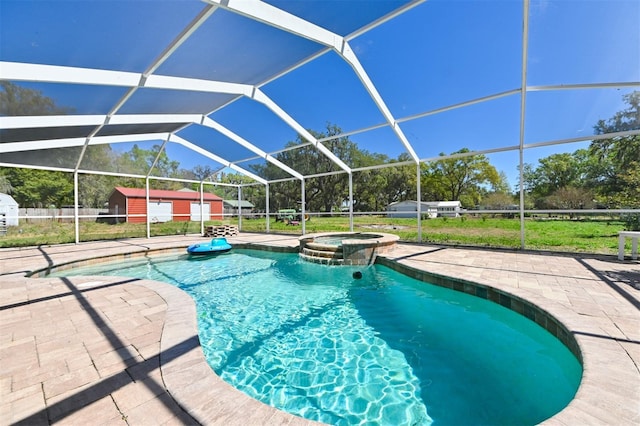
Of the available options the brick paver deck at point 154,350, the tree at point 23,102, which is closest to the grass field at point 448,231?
the brick paver deck at point 154,350

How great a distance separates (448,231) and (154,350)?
1038cm

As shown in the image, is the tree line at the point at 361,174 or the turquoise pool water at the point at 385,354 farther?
the tree line at the point at 361,174

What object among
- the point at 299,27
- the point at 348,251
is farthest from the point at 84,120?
the point at 348,251

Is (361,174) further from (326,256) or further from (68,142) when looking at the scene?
(68,142)

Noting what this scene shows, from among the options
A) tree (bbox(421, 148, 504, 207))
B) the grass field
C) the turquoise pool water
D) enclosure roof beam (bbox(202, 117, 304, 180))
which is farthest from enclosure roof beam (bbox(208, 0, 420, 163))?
tree (bbox(421, 148, 504, 207))

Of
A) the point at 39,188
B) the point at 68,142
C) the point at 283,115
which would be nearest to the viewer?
the point at 283,115

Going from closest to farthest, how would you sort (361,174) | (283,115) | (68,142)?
(283,115) → (68,142) → (361,174)

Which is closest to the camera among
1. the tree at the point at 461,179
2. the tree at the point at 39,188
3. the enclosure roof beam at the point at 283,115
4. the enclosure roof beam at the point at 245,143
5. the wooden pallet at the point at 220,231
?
the enclosure roof beam at the point at 283,115

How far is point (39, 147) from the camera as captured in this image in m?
7.43

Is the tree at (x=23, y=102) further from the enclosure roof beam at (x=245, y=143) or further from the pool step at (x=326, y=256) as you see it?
the pool step at (x=326, y=256)

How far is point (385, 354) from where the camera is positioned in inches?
114

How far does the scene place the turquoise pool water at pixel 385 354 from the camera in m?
2.14

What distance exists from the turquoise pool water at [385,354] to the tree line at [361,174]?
4.75 meters

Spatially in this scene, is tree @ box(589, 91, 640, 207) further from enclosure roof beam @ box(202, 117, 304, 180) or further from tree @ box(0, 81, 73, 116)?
tree @ box(0, 81, 73, 116)
